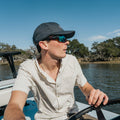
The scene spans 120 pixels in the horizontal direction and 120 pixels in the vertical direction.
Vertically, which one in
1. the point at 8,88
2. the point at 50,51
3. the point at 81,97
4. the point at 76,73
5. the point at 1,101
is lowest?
the point at 81,97

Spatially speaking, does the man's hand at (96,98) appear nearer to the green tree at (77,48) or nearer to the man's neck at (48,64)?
the man's neck at (48,64)

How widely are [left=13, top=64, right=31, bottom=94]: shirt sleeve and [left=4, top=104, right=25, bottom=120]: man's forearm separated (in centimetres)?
16

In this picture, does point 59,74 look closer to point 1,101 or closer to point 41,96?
point 41,96

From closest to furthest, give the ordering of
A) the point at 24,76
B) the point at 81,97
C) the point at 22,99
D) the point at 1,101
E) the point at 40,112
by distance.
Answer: the point at 22,99 < the point at 24,76 < the point at 40,112 < the point at 1,101 < the point at 81,97

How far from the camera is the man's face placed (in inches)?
55.4

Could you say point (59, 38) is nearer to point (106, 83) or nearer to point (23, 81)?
point (23, 81)

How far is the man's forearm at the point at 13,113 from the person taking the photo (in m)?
0.99

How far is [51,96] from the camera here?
1.37 metres

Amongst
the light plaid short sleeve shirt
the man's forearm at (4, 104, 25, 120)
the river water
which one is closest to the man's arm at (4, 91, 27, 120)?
the man's forearm at (4, 104, 25, 120)

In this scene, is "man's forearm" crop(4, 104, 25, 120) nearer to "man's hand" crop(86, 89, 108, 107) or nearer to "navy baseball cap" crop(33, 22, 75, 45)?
"man's hand" crop(86, 89, 108, 107)

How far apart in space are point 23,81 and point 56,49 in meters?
0.44

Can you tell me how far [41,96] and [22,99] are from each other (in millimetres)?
233

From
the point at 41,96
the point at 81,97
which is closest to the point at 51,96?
the point at 41,96

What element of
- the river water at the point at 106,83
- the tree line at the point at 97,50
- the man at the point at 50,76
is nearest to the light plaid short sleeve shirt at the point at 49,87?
the man at the point at 50,76
